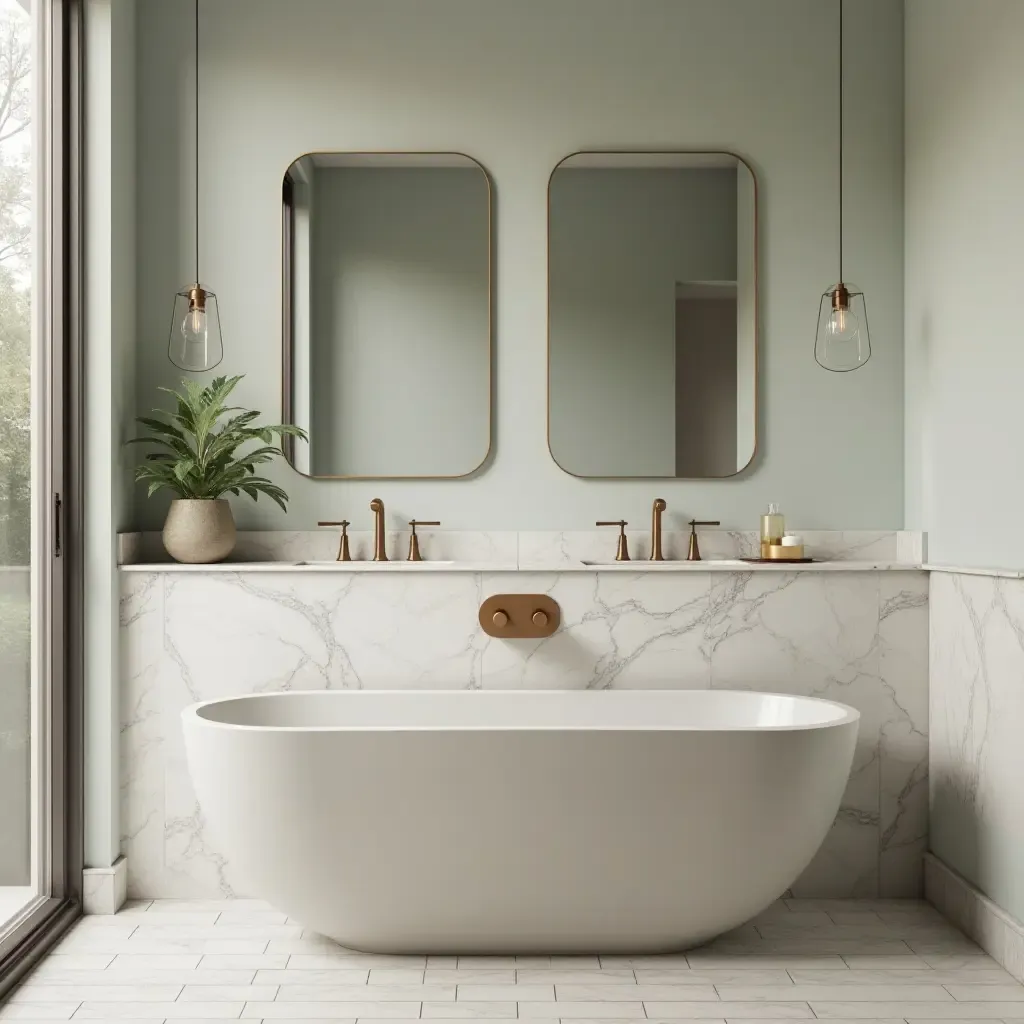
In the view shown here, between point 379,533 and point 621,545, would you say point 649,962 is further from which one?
point 379,533

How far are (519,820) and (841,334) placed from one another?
1757 mm

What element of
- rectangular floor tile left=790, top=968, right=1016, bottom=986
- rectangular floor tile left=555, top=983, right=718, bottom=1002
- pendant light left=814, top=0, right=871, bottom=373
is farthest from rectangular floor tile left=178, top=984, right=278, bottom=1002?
pendant light left=814, top=0, right=871, bottom=373

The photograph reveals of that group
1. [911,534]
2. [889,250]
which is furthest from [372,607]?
[889,250]

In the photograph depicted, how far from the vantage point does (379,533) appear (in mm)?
3248

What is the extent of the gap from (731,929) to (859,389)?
168 cm

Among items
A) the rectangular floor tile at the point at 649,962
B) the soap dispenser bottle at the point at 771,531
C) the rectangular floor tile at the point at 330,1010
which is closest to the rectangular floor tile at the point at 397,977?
the rectangular floor tile at the point at 330,1010

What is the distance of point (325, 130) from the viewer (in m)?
3.32

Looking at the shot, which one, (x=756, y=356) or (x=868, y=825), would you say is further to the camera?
(x=756, y=356)

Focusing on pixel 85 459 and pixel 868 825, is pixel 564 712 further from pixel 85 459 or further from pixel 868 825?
pixel 85 459

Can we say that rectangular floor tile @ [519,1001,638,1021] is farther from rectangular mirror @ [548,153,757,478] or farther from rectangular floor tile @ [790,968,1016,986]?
rectangular mirror @ [548,153,757,478]

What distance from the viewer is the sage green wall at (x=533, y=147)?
130 inches

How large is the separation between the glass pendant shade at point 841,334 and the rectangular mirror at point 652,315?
0.21 m

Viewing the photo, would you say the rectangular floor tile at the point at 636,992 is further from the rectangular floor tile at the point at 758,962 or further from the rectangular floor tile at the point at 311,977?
the rectangular floor tile at the point at 311,977

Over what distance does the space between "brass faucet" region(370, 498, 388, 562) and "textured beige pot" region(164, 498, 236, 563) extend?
0.45m
